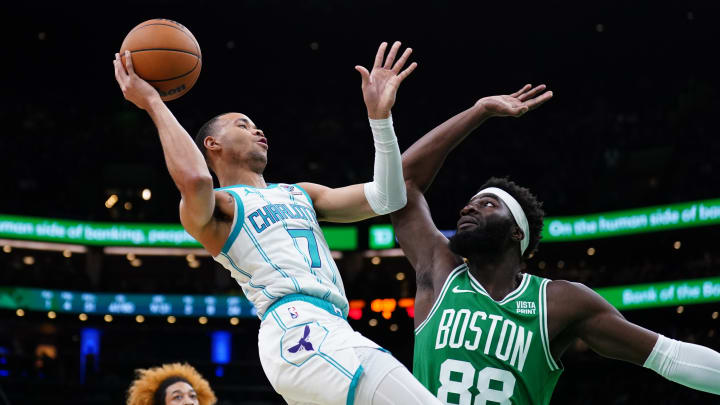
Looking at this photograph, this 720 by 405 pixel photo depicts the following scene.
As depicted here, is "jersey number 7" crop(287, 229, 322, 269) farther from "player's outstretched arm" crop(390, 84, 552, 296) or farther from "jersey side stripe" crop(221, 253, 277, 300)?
"player's outstretched arm" crop(390, 84, 552, 296)

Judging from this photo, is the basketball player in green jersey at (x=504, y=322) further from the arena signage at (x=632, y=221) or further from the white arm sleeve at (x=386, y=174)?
the arena signage at (x=632, y=221)

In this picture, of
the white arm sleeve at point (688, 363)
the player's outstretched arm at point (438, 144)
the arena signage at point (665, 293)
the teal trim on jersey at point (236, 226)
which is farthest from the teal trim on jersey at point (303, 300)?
the arena signage at point (665, 293)

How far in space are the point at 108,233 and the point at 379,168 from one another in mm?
17974

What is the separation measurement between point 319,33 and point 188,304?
9.02 meters

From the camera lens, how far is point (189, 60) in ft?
13.8

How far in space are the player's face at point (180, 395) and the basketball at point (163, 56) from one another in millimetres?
2902

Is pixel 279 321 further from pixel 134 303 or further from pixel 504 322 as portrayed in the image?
pixel 134 303

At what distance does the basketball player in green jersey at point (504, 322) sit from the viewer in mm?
3953

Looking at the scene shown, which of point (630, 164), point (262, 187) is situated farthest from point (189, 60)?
point (630, 164)

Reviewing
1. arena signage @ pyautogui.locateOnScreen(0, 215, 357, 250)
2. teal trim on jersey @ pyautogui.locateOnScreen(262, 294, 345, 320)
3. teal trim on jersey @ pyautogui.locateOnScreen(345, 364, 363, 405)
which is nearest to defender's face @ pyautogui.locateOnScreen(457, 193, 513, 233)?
teal trim on jersey @ pyautogui.locateOnScreen(262, 294, 345, 320)

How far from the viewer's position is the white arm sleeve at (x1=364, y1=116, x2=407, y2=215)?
3990mm

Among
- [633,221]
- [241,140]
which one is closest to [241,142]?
[241,140]

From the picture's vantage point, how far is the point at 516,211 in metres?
4.36

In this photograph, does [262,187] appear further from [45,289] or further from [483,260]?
[45,289]
